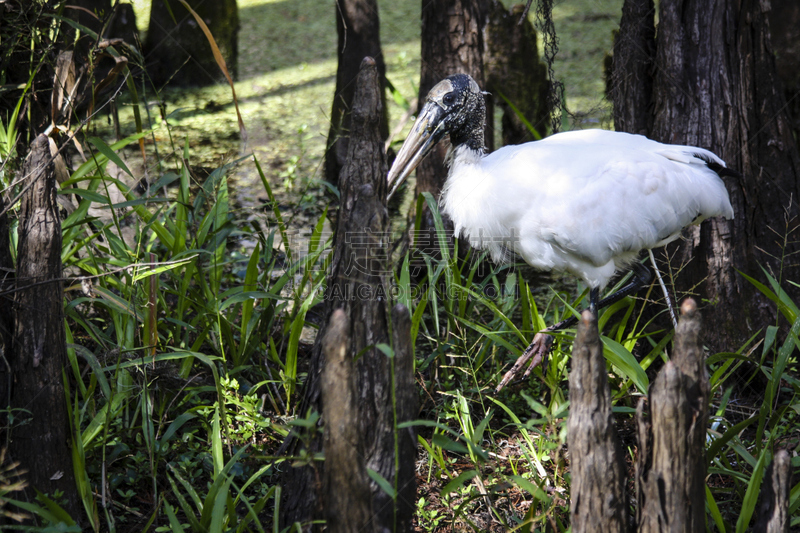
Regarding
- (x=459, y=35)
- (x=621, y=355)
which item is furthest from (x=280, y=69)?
(x=621, y=355)

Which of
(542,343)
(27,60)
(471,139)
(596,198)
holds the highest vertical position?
(27,60)

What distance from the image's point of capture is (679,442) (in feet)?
5.41

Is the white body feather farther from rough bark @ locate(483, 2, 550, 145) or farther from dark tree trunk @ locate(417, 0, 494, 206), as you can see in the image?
rough bark @ locate(483, 2, 550, 145)

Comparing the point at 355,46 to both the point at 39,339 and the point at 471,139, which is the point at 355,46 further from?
the point at 39,339

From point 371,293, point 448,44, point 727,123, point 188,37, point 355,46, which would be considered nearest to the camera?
point 371,293

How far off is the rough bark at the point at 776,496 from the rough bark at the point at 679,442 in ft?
0.57

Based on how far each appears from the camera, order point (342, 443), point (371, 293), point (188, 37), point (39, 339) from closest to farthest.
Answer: point (342, 443) → point (371, 293) → point (39, 339) → point (188, 37)

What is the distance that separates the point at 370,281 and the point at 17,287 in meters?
1.09

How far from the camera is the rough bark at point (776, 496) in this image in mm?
1672

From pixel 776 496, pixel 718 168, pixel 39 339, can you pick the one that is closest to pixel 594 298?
pixel 718 168

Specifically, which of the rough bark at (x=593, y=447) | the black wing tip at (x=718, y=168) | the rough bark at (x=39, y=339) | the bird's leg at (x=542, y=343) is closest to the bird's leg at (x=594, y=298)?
the bird's leg at (x=542, y=343)

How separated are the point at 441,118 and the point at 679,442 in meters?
2.05

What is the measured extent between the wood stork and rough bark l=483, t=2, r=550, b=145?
240 cm

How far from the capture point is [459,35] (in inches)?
161
